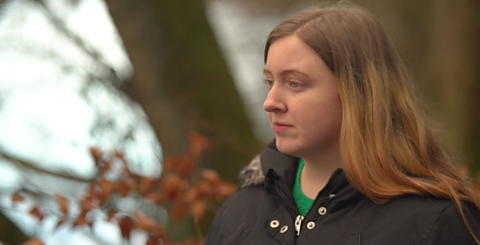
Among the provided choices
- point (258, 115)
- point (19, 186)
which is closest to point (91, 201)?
point (19, 186)

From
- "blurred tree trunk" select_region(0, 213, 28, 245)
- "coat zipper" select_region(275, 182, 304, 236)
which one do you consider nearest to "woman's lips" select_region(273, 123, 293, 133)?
"coat zipper" select_region(275, 182, 304, 236)

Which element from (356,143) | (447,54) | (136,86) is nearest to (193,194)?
(136,86)

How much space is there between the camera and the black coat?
1493 mm

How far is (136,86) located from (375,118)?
2.02 meters

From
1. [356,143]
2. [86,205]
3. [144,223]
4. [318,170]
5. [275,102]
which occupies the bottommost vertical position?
[144,223]

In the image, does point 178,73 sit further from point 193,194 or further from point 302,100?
point 302,100

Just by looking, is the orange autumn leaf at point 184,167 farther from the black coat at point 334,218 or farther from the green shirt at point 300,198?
the green shirt at point 300,198

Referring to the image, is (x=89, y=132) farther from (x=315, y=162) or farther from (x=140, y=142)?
(x=315, y=162)

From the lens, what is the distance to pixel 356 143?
1587 mm

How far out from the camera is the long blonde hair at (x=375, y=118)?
1566mm

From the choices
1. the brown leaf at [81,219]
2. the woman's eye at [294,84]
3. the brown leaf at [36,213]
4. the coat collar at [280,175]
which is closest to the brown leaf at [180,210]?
the brown leaf at [81,219]

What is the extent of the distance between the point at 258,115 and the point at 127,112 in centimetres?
125

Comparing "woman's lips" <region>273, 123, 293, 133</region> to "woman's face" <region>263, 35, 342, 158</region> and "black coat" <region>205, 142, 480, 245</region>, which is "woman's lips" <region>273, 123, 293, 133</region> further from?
"black coat" <region>205, 142, 480, 245</region>

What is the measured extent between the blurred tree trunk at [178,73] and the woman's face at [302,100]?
5.68 ft
